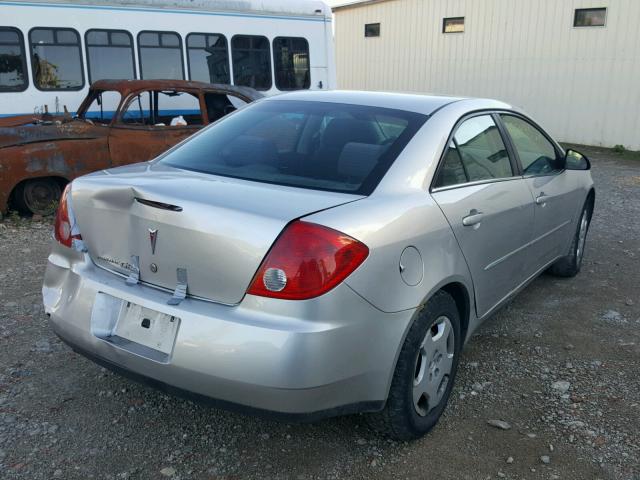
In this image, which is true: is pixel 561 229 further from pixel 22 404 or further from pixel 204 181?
pixel 22 404

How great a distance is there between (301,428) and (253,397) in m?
0.78

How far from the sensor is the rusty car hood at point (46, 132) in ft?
21.8

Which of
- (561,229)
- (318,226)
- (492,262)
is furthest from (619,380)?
(318,226)

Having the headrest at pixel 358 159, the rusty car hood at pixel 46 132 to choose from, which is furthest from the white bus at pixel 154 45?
the headrest at pixel 358 159

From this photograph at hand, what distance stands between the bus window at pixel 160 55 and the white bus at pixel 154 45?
15 mm

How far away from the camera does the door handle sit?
3029 millimetres

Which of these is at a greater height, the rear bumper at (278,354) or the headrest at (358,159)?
the headrest at (358,159)

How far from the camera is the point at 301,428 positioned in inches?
117

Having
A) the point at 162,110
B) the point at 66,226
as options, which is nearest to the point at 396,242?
the point at 66,226

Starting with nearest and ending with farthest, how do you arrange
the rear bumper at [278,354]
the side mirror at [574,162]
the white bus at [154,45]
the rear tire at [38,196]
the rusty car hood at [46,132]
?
1. the rear bumper at [278,354]
2. the side mirror at [574,162]
3. the rusty car hood at [46,132]
4. the rear tire at [38,196]
5. the white bus at [154,45]

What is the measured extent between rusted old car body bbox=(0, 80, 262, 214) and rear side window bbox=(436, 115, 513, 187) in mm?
4623

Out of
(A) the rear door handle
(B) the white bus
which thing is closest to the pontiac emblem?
(A) the rear door handle

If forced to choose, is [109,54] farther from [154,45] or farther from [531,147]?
[531,147]

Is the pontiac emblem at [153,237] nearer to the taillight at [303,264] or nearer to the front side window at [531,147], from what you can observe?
the taillight at [303,264]
